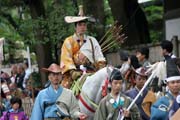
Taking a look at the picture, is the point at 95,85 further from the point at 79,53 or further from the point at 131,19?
the point at 131,19

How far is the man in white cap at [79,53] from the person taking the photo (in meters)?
10.4

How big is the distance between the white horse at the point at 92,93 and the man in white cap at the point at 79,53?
853 millimetres

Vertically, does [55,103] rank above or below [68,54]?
below

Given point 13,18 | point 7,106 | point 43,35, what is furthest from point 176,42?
point 13,18

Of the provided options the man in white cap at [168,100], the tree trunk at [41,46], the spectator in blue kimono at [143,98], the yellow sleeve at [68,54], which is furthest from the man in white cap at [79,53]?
the tree trunk at [41,46]

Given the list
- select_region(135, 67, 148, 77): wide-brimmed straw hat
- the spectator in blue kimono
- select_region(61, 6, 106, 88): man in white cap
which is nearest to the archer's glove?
select_region(61, 6, 106, 88): man in white cap

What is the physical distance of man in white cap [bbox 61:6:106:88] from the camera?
1041 cm

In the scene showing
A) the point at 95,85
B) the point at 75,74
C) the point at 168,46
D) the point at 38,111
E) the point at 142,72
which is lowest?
the point at 38,111

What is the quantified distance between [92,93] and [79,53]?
4.63 feet

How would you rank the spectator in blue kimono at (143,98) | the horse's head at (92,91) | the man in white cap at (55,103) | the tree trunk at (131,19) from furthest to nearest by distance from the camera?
the tree trunk at (131,19), the horse's head at (92,91), the man in white cap at (55,103), the spectator in blue kimono at (143,98)

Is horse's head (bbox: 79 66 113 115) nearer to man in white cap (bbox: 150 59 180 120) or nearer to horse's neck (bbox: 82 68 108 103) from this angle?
horse's neck (bbox: 82 68 108 103)

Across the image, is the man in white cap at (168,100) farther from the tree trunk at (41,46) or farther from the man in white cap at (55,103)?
the tree trunk at (41,46)

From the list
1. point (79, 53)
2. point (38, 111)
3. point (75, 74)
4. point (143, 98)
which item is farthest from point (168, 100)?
point (79, 53)

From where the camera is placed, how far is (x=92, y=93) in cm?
944
